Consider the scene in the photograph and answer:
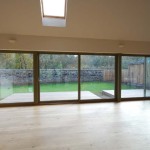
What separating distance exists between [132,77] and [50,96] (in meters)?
3.29

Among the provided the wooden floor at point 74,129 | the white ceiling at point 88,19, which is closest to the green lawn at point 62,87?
the wooden floor at point 74,129

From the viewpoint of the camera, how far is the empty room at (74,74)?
3.11 metres

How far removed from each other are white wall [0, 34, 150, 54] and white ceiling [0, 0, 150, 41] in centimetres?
17

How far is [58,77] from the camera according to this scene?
574 centimetres

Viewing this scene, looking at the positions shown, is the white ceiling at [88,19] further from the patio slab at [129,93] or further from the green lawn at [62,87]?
the patio slab at [129,93]

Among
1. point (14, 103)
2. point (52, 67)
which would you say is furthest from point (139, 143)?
point (14, 103)

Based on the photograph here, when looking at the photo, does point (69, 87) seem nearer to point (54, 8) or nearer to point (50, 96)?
point (50, 96)

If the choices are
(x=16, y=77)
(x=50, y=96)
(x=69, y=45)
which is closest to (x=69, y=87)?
(x=50, y=96)

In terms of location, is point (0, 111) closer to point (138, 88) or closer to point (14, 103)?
point (14, 103)

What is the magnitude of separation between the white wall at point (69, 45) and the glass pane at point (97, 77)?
42cm

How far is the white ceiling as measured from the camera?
160 inches

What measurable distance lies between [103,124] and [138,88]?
11.2ft

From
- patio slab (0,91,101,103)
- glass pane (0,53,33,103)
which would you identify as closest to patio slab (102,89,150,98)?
patio slab (0,91,101,103)

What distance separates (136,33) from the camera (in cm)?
540
